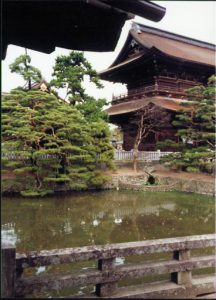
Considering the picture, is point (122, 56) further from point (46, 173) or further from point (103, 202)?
point (103, 202)

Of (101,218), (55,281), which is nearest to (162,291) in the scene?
(55,281)

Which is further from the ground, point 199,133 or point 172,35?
point 172,35

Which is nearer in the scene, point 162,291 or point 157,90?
point 162,291

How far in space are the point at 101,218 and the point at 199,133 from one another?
7758 millimetres

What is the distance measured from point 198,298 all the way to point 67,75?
14.8 m

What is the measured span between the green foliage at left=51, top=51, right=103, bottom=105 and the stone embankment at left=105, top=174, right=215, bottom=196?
193 inches

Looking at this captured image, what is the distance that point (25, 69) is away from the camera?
15773 millimetres

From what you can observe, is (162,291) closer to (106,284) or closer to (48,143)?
(106,284)

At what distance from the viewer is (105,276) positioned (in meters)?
3.05

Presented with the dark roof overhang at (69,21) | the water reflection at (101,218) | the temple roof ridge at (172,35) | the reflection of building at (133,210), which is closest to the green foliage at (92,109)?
the water reflection at (101,218)

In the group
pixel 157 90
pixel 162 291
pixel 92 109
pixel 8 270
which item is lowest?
pixel 162 291

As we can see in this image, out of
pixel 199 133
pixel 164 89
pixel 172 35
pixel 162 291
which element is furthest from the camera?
pixel 172 35

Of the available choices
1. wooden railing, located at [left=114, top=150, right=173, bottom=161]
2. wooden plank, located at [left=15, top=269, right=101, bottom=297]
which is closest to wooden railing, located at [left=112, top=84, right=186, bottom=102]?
wooden railing, located at [left=114, top=150, right=173, bottom=161]

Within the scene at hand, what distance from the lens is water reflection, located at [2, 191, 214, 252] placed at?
23.1 ft
